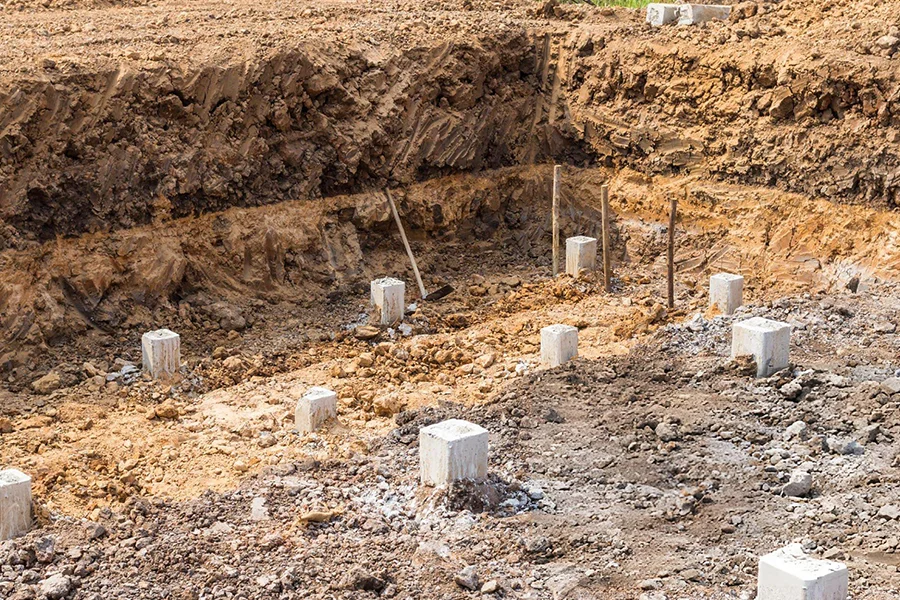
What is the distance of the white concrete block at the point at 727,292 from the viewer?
1124 centimetres

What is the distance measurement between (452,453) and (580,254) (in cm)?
557

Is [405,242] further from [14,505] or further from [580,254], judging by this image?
[14,505]

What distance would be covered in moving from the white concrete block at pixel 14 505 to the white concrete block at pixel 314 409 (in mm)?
2331

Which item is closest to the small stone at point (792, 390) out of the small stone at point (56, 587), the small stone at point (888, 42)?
the small stone at point (888, 42)

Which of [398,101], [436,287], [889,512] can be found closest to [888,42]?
[398,101]

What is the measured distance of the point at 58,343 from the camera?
34.9ft

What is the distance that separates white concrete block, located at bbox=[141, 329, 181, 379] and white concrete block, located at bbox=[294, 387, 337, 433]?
1.61 meters

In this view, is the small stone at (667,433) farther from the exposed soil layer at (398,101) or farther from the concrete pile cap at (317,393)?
the exposed soil layer at (398,101)

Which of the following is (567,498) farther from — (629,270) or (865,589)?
(629,270)

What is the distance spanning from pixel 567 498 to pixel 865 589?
80.7 inches

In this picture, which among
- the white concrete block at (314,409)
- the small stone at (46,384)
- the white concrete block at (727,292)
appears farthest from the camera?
the white concrete block at (727,292)

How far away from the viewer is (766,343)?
9523mm

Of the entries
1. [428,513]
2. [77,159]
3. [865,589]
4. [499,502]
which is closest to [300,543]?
[428,513]

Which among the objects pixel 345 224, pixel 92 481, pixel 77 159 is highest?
pixel 77 159
